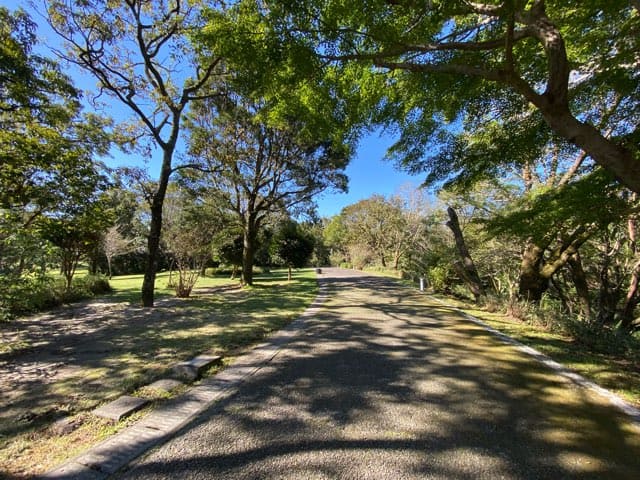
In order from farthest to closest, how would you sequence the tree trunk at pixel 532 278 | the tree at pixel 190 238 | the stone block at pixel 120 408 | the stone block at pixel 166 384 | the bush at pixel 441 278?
the bush at pixel 441 278 → the tree at pixel 190 238 → the tree trunk at pixel 532 278 → the stone block at pixel 166 384 → the stone block at pixel 120 408

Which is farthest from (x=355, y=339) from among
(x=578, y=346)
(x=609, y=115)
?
(x=609, y=115)

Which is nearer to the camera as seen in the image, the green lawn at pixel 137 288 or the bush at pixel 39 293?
the bush at pixel 39 293

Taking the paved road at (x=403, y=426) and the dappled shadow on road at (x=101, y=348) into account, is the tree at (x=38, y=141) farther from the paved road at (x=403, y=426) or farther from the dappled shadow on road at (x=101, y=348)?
the paved road at (x=403, y=426)

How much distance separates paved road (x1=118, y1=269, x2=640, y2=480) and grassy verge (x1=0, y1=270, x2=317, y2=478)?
753mm

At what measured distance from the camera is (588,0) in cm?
331

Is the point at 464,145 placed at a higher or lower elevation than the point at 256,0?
lower

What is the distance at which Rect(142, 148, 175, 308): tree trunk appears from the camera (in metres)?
7.90

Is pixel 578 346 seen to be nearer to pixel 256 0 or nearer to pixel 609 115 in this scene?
pixel 609 115

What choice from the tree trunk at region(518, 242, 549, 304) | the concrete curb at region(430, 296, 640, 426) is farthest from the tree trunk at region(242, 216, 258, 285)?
the tree trunk at region(518, 242, 549, 304)

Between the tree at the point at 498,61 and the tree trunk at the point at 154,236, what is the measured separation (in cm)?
594

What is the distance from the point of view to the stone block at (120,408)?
7.85 feet

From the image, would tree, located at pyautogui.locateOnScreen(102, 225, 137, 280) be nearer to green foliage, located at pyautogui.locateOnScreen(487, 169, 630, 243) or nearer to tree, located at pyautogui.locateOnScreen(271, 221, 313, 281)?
tree, located at pyautogui.locateOnScreen(271, 221, 313, 281)

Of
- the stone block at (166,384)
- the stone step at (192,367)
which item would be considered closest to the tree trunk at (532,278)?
the stone step at (192,367)

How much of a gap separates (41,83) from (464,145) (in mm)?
9341
